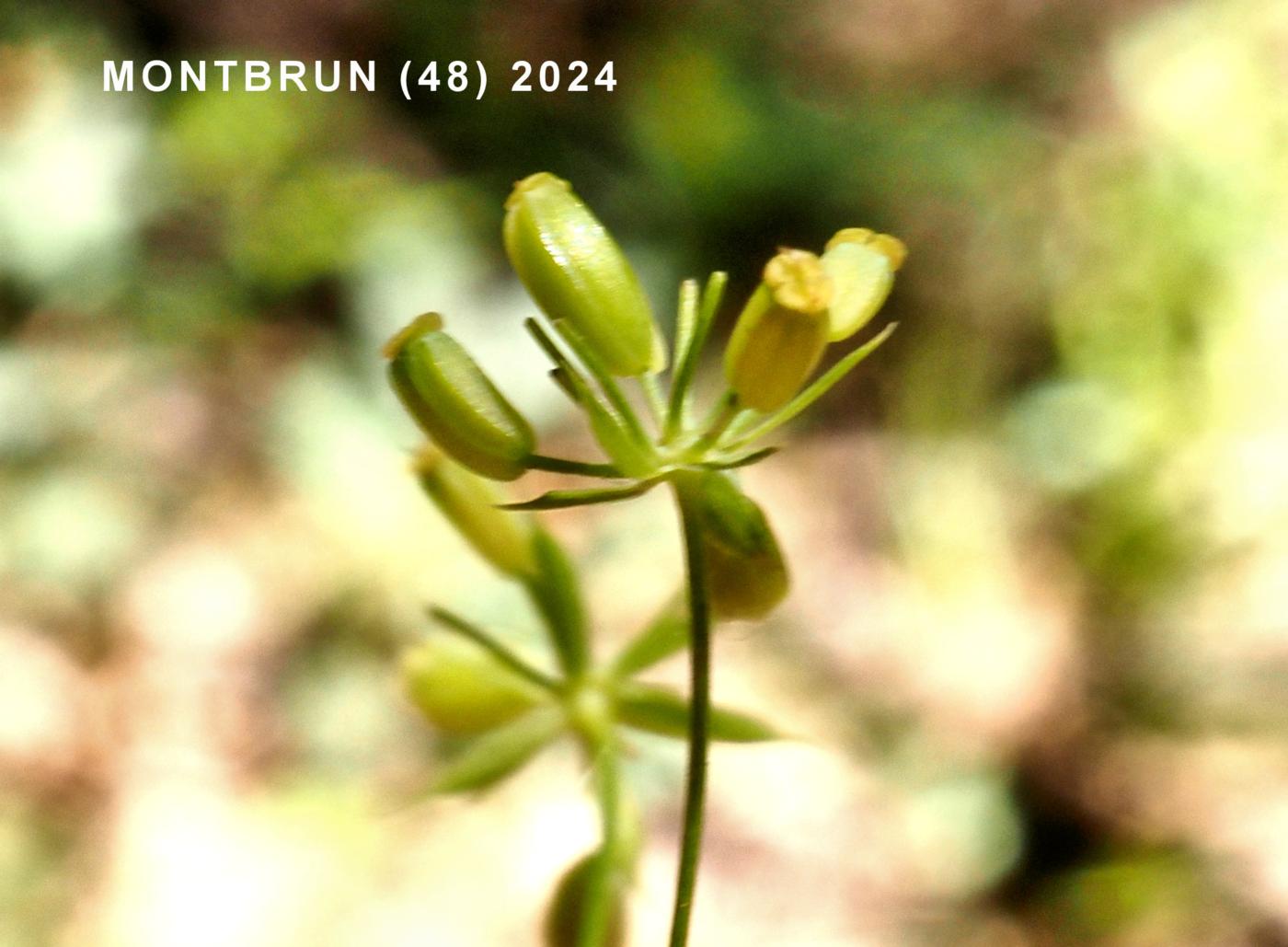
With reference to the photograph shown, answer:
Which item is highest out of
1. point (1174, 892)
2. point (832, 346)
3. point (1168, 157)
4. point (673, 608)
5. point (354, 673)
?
point (1168, 157)

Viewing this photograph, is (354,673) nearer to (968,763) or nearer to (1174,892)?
(968,763)

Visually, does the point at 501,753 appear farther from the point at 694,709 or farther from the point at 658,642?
the point at 694,709

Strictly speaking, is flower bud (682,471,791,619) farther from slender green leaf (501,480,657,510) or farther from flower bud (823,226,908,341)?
flower bud (823,226,908,341)

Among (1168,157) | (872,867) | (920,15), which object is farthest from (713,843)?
(920,15)

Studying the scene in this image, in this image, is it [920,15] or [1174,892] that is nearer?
[1174,892]

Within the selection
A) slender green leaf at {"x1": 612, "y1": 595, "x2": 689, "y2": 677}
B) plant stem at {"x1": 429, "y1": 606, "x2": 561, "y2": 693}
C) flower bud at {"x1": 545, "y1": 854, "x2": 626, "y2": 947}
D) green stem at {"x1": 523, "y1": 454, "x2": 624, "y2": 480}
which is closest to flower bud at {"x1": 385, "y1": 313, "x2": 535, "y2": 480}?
green stem at {"x1": 523, "y1": 454, "x2": 624, "y2": 480}

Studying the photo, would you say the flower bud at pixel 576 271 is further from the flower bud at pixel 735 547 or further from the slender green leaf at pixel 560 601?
the slender green leaf at pixel 560 601
